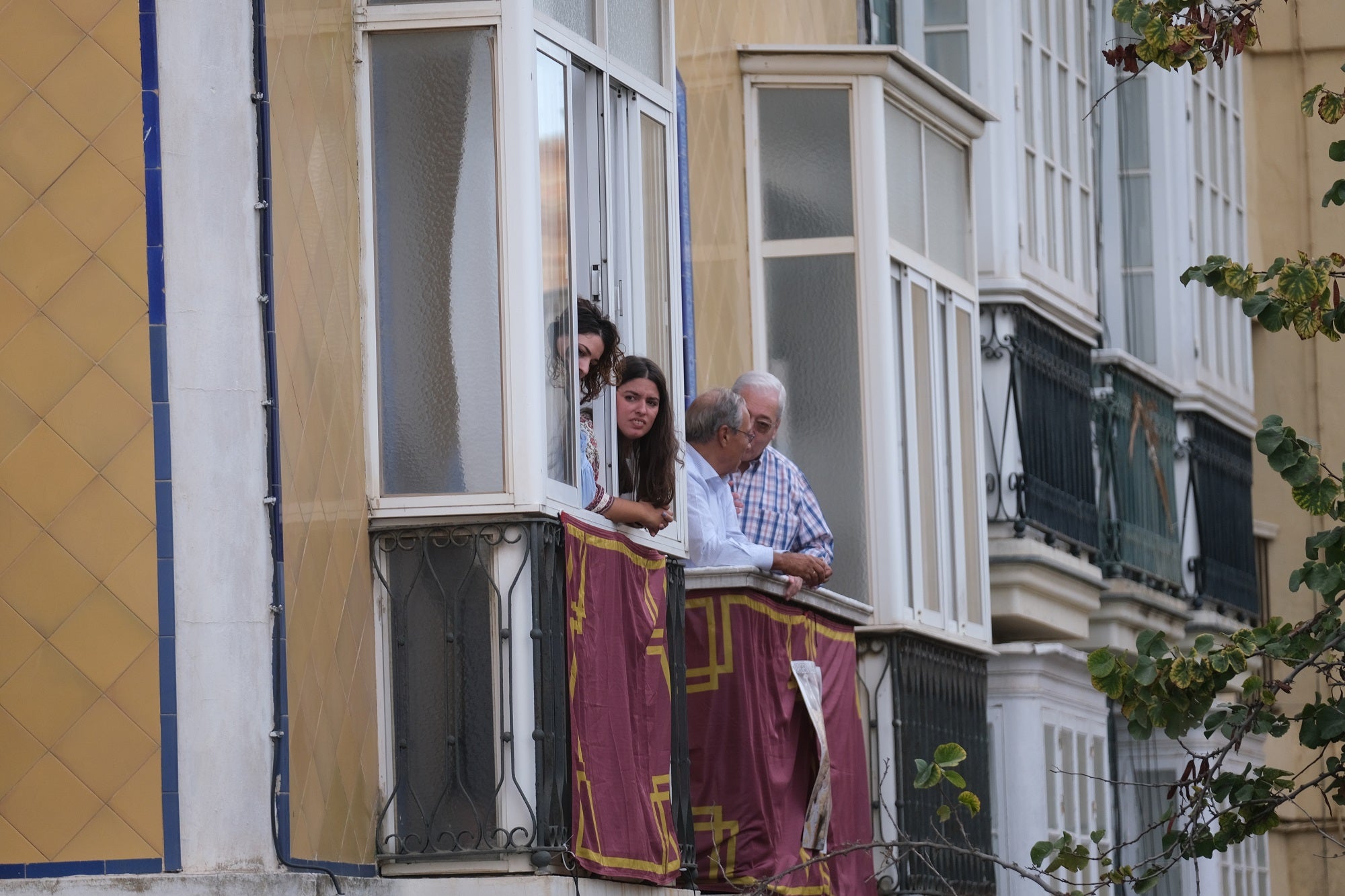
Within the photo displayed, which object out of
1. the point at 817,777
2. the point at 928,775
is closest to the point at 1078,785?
the point at 817,777

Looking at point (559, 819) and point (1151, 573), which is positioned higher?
point (1151, 573)

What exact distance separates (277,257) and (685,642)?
3.84 meters

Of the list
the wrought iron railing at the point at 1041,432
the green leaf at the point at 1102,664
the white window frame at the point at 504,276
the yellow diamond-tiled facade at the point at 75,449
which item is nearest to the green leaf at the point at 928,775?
the green leaf at the point at 1102,664

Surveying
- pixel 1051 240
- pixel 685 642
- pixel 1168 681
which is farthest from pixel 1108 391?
pixel 1168 681

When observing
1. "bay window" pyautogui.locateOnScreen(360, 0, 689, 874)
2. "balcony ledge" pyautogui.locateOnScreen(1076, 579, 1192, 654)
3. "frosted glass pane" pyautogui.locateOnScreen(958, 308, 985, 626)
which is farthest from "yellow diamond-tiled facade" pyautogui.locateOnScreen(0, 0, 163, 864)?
"balcony ledge" pyautogui.locateOnScreen(1076, 579, 1192, 654)

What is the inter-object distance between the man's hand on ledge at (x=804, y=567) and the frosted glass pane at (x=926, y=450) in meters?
2.59

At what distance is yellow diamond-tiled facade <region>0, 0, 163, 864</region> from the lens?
875 cm

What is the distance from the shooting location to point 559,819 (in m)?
10.2

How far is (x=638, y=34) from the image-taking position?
12.0 meters

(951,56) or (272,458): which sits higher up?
(951,56)

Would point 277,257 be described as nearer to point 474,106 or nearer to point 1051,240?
point 474,106

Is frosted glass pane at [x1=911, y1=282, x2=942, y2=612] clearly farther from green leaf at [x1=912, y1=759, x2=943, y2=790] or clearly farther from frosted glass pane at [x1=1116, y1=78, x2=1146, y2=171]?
green leaf at [x1=912, y1=759, x2=943, y2=790]

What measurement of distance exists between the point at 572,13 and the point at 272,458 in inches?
111

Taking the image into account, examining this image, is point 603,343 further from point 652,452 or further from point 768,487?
point 768,487
